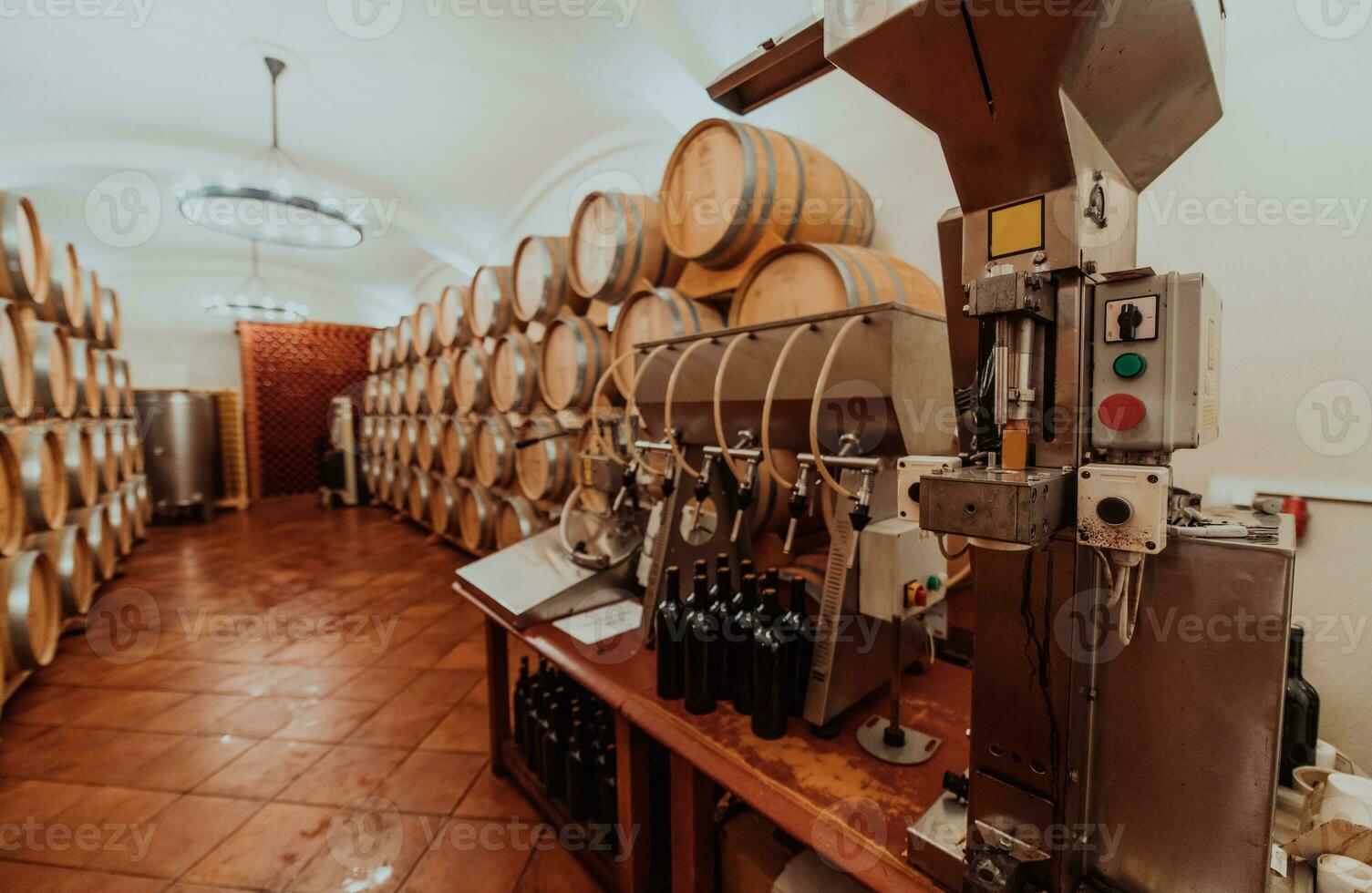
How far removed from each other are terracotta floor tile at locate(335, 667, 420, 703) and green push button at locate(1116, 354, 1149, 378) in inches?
134

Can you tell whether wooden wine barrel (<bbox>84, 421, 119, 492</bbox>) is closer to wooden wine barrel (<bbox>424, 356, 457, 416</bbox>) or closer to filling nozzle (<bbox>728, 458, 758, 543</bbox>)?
wooden wine barrel (<bbox>424, 356, 457, 416</bbox>)

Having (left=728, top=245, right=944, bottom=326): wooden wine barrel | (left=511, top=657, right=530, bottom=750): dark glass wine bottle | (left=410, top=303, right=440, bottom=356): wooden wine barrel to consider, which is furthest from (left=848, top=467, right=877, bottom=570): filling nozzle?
(left=410, top=303, right=440, bottom=356): wooden wine barrel

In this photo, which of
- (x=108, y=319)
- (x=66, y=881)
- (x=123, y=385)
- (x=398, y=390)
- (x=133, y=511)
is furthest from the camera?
(x=398, y=390)

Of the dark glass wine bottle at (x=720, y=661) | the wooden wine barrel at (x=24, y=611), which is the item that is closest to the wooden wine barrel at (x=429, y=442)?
Result: the wooden wine barrel at (x=24, y=611)

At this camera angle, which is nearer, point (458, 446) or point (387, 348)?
point (458, 446)

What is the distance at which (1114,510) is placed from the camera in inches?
27.6

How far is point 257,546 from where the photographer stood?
20.1ft

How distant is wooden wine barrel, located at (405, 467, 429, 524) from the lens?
6.27 m

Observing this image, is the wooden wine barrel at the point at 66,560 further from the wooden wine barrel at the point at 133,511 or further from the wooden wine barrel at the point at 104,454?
the wooden wine barrel at the point at 133,511

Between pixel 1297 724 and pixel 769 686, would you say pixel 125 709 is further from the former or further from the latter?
pixel 1297 724

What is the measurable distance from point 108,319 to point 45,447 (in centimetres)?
291

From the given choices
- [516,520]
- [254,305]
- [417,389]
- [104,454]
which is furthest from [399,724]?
[254,305]

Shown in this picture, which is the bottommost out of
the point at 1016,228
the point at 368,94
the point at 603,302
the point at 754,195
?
the point at 1016,228

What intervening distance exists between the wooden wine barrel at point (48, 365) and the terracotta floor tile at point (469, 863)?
11.9ft
